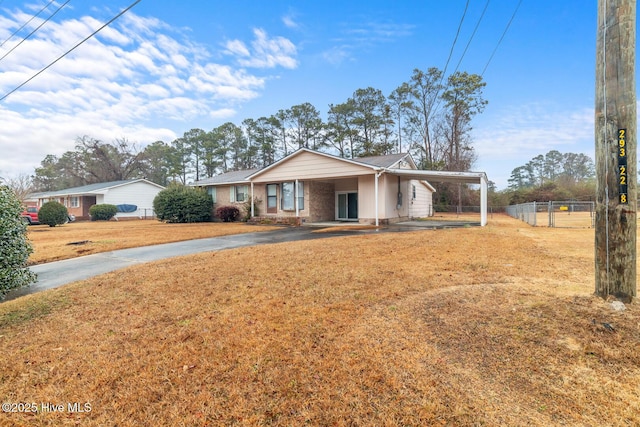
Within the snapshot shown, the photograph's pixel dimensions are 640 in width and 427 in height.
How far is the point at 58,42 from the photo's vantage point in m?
7.85

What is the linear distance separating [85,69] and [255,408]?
646 inches

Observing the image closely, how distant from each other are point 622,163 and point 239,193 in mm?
19786

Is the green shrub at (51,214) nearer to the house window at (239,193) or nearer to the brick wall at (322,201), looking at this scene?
the house window at (239,193)

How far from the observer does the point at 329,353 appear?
103 inches

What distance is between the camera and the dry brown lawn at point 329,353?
191cm

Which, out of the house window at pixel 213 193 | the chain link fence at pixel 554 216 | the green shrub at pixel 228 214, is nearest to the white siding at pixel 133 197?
the house window at pixel 213 193

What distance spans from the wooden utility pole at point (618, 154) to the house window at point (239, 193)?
739 inches

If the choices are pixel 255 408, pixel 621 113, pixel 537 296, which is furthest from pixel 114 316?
pixel 621 113

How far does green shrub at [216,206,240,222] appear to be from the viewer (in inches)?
782

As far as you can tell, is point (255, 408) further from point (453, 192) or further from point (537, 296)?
point (453, 192)

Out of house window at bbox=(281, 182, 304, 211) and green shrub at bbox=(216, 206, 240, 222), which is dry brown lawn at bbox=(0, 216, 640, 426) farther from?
green shrub at bbox=(216, 206, 240, 222)

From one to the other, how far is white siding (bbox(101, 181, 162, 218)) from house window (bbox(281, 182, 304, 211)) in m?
20.6

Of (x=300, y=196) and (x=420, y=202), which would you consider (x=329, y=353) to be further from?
(x=420, y=202)

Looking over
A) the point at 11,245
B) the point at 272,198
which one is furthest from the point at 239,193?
the point at 11,245
